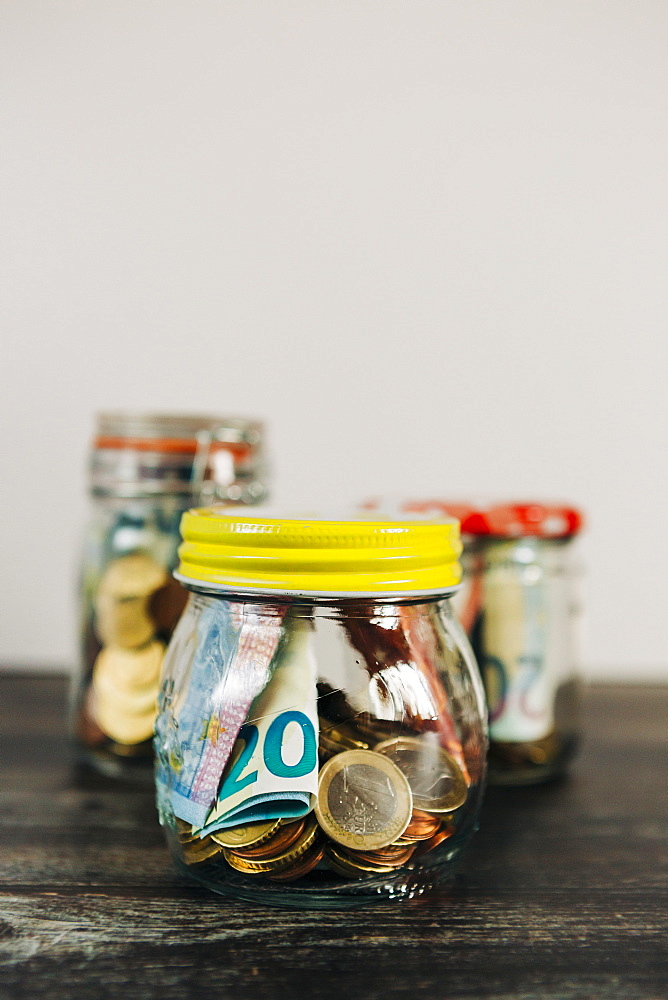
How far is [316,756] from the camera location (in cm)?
45

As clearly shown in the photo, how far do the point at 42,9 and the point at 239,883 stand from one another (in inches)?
40.4

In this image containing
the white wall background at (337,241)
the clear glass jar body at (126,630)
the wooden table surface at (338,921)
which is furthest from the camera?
the white wall background at (337,241)

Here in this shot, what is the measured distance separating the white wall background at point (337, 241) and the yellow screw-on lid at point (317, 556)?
0.57 meters

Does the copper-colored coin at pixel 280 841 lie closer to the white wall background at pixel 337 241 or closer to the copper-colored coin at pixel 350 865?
the copper-colored coin at pixel 350 865

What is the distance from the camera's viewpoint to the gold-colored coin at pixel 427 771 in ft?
1.55

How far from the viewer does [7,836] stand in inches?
22.6

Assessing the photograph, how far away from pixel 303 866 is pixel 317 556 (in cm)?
17

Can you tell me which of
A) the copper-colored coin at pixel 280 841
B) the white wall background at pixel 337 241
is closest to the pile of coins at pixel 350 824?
the copper-colored coin at pixel 280 841

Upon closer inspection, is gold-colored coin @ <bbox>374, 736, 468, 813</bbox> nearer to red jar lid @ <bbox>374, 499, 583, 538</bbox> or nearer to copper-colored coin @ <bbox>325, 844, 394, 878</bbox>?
copper-colored coin @ <bbox>325, 844, 394, 878</bbox>

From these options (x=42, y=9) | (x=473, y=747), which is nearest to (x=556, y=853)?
(x=473, y=747)

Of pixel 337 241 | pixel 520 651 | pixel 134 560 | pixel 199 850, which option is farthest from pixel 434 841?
pixel 337 241

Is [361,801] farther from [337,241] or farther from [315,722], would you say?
[337,241]

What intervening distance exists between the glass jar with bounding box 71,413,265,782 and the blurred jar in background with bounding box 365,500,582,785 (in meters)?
0.18

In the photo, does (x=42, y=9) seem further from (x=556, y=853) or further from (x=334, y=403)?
(x=556, y=853)
